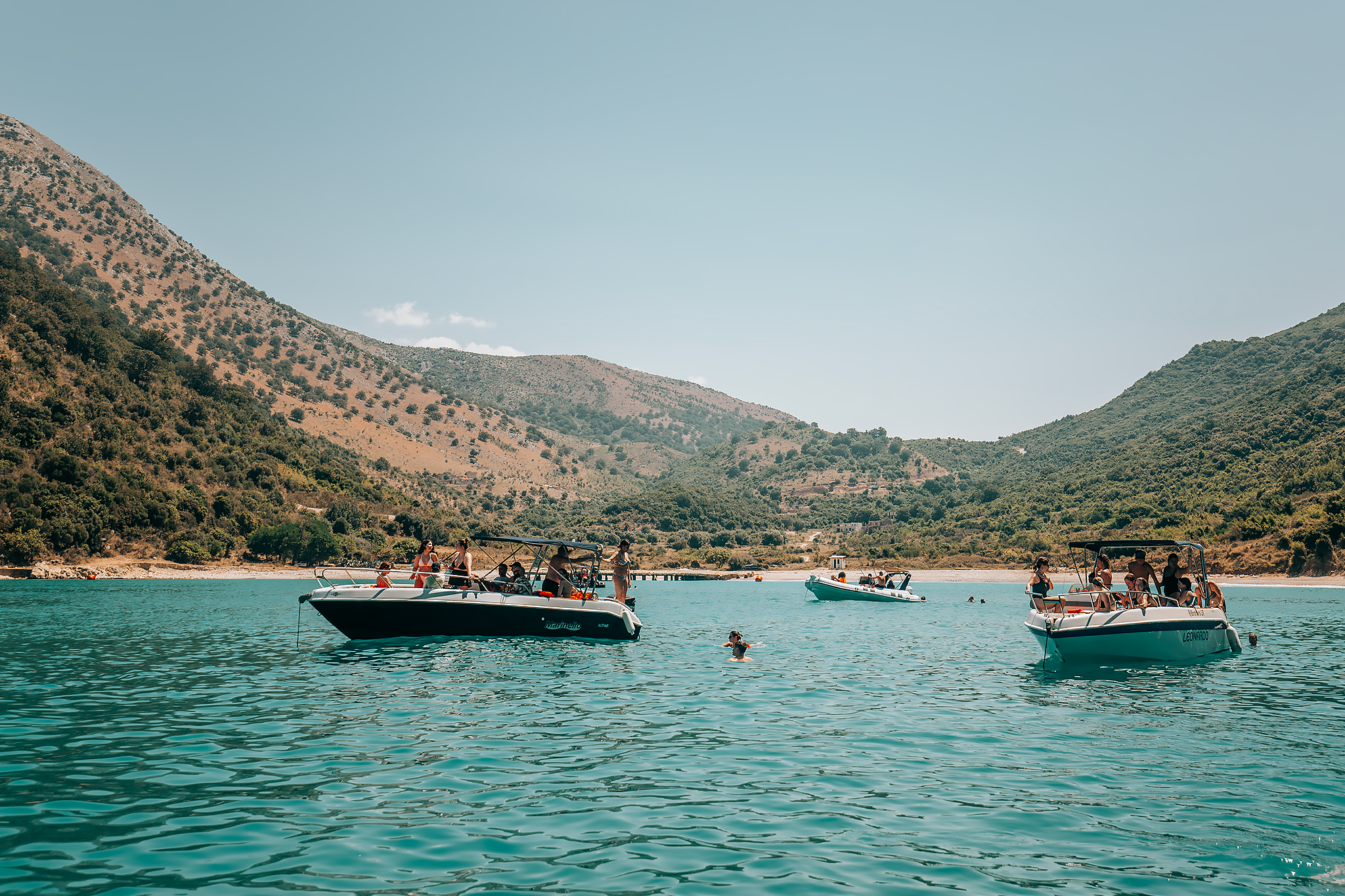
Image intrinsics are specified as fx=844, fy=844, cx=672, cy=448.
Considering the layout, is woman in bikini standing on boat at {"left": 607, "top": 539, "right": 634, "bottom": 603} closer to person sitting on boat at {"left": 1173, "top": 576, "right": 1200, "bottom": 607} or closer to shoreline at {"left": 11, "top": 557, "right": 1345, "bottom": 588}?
person sitting on boat at {"left": 1173, "top": 576, "right": 1200, "bottom": 607}

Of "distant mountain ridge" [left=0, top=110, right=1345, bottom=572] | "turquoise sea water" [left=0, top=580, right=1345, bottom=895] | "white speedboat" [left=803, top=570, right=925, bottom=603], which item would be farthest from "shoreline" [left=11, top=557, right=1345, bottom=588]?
"turquoise sea water" [left=0, top=580, right=1345, bottom=895]

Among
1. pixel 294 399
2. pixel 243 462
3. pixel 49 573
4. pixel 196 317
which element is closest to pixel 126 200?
pixel 196 317

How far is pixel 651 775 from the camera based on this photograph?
11.1 m

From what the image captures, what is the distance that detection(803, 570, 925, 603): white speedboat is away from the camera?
63438 millimetres

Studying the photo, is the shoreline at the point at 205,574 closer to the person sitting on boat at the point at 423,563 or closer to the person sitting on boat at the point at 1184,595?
the person sitting on boat at the point at 423,563

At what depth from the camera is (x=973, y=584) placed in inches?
3469

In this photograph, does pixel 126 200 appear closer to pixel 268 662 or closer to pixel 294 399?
pixel 294 399

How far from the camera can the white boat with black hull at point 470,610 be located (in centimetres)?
2447

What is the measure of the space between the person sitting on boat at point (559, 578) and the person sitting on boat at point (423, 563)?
12.0ft

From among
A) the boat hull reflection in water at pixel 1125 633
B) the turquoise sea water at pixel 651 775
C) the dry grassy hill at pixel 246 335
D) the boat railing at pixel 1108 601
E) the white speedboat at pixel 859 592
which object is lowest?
the white speedboat at pixel 859 592

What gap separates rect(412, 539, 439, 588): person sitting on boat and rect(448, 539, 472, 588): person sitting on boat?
2.18 feet

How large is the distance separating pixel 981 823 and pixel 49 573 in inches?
2692

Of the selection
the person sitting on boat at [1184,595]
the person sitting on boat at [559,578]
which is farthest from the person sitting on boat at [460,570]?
the person sitting on boat at [1184,595]

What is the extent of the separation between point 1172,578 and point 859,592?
40.8m
